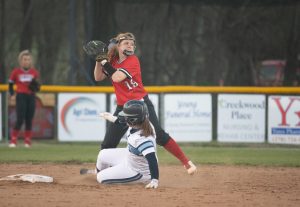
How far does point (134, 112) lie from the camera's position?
790 centimetres

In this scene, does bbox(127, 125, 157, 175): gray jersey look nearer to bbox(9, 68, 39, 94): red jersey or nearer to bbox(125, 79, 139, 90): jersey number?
bbox(125, 79, 139, 90): jersey number

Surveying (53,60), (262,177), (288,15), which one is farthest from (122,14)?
(262,177)

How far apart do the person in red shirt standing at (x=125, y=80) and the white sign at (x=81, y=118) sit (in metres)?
5.89

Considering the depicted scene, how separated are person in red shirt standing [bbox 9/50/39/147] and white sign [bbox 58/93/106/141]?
3.00ft

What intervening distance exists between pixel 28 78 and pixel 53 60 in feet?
16.7

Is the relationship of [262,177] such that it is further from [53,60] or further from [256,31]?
[53,60]

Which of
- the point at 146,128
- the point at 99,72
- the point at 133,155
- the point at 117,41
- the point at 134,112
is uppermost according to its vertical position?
the point at 117,41

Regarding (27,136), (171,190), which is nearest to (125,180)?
(171,190)

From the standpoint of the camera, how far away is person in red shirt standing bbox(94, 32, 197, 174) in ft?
27.6

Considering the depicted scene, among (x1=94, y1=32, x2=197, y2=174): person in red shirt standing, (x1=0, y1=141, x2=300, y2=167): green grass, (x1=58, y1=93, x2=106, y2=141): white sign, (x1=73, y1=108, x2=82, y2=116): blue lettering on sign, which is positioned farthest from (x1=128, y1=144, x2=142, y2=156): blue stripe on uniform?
(x1=73, y1=108, x2=82, y2=116): blue lettering on sign

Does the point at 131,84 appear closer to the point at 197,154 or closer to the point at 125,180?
the point at 125,180

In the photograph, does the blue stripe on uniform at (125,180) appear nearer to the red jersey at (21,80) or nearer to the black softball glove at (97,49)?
the black softball glove at (97,49)

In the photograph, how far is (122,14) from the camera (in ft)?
55.9

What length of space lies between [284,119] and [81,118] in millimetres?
4261
